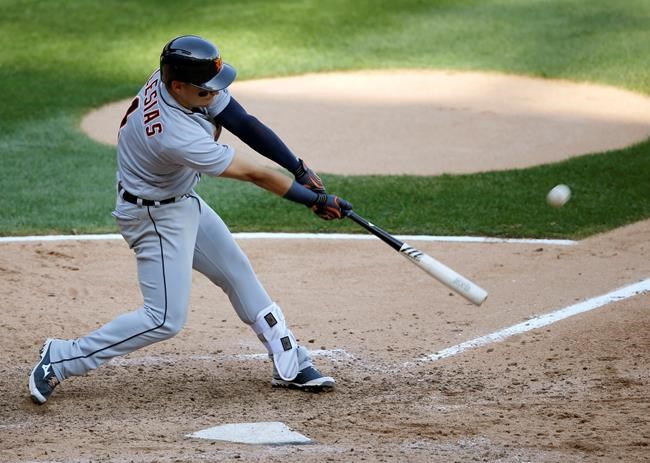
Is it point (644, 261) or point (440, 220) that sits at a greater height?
point (644, 261)

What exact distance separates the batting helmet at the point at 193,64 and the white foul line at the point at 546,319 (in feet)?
6.30

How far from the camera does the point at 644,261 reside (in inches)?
299

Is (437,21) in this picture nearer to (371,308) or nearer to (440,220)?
(440,220)

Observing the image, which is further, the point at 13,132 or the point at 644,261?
the point at 13,132

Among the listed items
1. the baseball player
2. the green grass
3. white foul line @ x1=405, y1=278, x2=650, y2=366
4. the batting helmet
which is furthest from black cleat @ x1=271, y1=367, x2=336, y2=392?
the green grass

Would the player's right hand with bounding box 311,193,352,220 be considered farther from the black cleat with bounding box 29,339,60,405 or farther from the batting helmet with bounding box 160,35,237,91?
the black cleat with bounding box 29,339,60,405

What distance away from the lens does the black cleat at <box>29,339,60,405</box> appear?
5.43 meters

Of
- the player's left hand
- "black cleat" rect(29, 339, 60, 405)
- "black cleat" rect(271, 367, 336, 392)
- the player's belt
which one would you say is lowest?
"black cleat" rect(29, 339, 60, 405)

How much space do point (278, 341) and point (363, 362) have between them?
0.62 meters

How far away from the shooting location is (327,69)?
1512cm

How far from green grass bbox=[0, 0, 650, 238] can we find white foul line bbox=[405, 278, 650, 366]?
150 cm

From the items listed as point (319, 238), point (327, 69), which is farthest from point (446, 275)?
point (327, 69)

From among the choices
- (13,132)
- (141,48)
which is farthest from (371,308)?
(141,48)

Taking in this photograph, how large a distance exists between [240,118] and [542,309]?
2348mm
